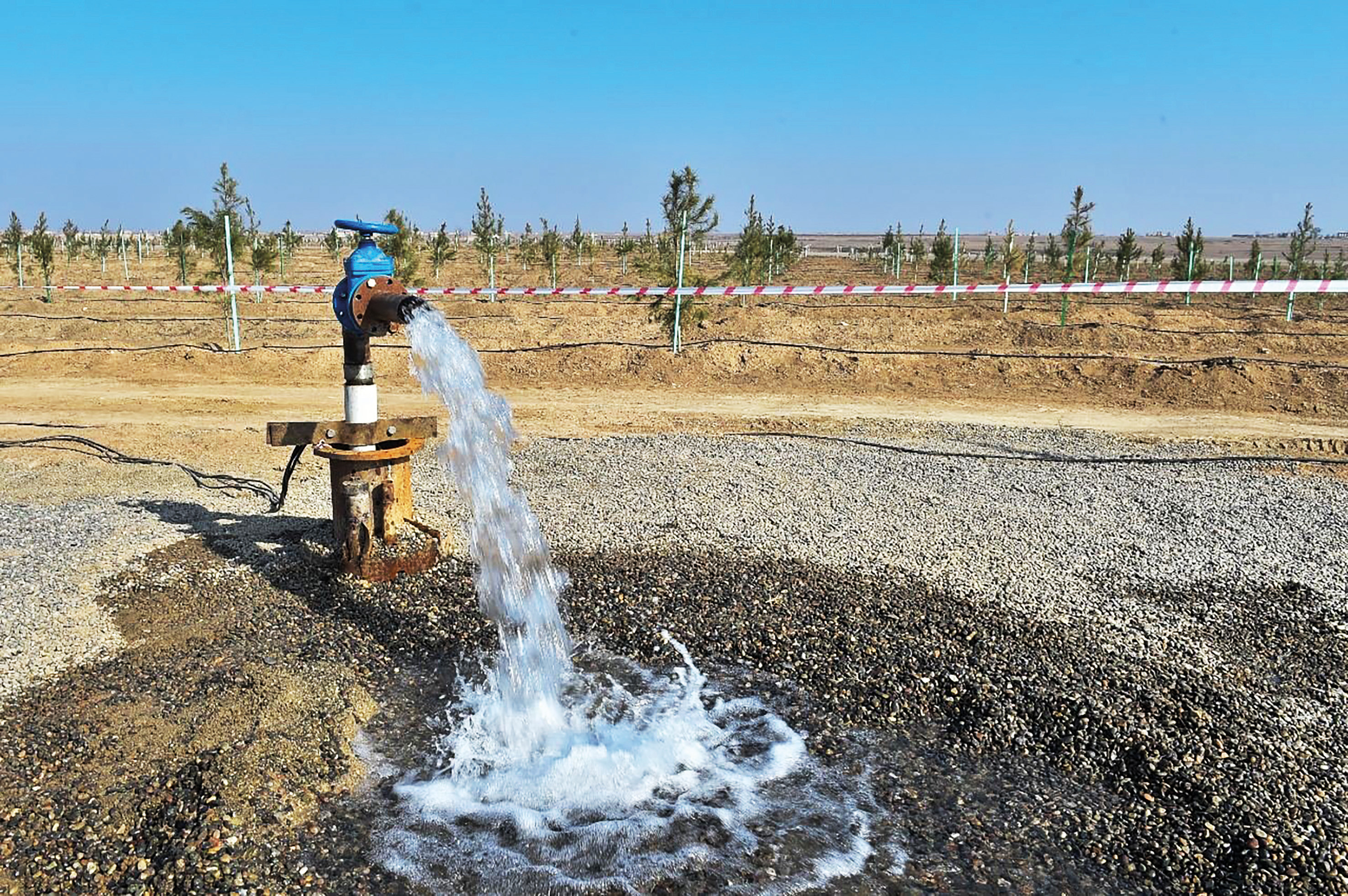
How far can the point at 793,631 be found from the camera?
221 inches

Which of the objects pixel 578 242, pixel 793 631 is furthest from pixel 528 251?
pixel 793 631

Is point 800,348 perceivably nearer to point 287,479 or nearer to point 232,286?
point 232,286

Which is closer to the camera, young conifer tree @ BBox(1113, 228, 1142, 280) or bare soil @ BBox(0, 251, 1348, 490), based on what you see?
bare soil @ BBox(0, 251, 1348, 490)

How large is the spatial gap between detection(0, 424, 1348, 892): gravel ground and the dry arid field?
0.02m

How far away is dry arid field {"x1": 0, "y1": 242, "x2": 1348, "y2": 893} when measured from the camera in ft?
12.0

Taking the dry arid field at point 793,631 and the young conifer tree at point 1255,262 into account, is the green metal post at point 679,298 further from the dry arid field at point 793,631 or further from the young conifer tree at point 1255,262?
the young conifer tree at point 1255,262

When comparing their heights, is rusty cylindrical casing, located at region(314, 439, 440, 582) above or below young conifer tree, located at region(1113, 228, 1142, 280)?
below

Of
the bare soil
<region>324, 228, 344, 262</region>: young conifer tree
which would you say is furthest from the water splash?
<region>324, 228, 344, 262</region>: young conifer tree

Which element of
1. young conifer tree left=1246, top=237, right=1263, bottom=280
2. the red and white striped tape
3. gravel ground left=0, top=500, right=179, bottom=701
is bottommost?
gravel ground left=0, top=500, right=179, bottom=701

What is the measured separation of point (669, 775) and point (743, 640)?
1.32m

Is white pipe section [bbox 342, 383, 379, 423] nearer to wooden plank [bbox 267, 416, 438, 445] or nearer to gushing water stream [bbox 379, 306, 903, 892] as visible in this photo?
wooden plank [bbox 267, 416, 438, 445]

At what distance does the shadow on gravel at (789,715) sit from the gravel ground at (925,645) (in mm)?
17

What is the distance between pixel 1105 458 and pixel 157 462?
33.0 ft

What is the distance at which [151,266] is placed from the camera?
5125 cm
